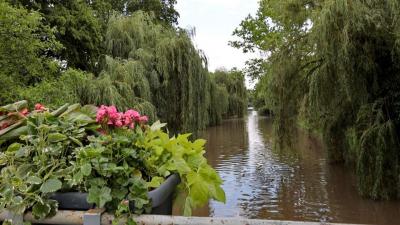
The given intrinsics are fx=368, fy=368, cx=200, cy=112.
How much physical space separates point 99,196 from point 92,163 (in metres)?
0.13

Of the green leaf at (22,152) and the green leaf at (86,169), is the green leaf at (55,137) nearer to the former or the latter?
the green leaf at (22,152)

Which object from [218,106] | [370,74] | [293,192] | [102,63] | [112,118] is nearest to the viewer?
[112,118]

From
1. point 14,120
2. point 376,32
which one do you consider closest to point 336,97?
point 376,32

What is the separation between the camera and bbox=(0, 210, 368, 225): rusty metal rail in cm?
106

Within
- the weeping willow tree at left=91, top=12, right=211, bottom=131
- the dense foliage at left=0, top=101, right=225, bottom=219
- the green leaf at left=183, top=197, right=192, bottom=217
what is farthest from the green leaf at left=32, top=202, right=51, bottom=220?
the weeping willow tree at left=91, top=12, right=211, bottom=131

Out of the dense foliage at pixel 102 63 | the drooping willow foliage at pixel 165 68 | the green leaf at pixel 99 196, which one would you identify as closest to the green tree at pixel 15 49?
the dense foliage at pixel 102 63

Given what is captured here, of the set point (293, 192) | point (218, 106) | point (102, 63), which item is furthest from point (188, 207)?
point (218, 106)

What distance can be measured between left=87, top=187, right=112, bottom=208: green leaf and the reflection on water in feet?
15.5

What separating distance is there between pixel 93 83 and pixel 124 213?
7.00 m

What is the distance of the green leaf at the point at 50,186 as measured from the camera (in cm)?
117

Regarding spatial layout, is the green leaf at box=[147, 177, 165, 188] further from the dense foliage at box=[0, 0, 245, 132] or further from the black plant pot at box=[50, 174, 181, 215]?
the dense foliage at box=[0, 0, 245, 132]

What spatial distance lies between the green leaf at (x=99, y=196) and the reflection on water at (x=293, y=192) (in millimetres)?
4735

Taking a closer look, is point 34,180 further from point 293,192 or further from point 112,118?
point 293,192

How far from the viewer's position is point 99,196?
117 cm
